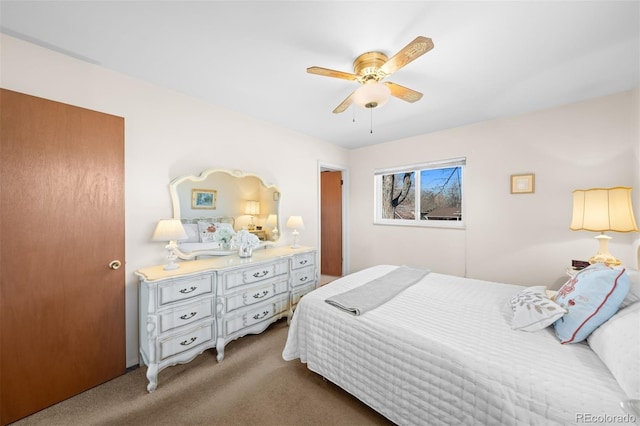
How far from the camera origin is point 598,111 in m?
2.27

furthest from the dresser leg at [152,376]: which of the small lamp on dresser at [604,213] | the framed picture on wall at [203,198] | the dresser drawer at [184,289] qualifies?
the small lamp on dresser at [604,213]

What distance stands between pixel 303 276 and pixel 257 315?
72 centimetres

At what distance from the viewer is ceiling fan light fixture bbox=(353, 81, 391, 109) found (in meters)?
1.53

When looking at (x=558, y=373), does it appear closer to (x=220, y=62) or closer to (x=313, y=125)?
(x=220, y=62)

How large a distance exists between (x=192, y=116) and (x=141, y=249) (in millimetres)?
1335

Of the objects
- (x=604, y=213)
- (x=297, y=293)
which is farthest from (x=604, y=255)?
(x=297, y=293)

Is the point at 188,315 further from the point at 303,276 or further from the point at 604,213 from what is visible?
the point at 604,213

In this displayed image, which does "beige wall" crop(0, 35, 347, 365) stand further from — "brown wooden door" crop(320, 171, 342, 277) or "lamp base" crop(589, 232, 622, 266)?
"lamp base" crop(589, 232, 622, 266)

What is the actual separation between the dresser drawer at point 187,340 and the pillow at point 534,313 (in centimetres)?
221

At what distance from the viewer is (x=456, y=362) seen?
1.11 meters

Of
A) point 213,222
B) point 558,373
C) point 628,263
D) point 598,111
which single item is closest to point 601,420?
point 558,373

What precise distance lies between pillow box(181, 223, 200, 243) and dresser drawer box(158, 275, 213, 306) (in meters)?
0.48

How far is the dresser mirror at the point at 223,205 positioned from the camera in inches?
86.7

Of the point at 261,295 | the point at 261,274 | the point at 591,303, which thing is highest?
the point at 591,303
